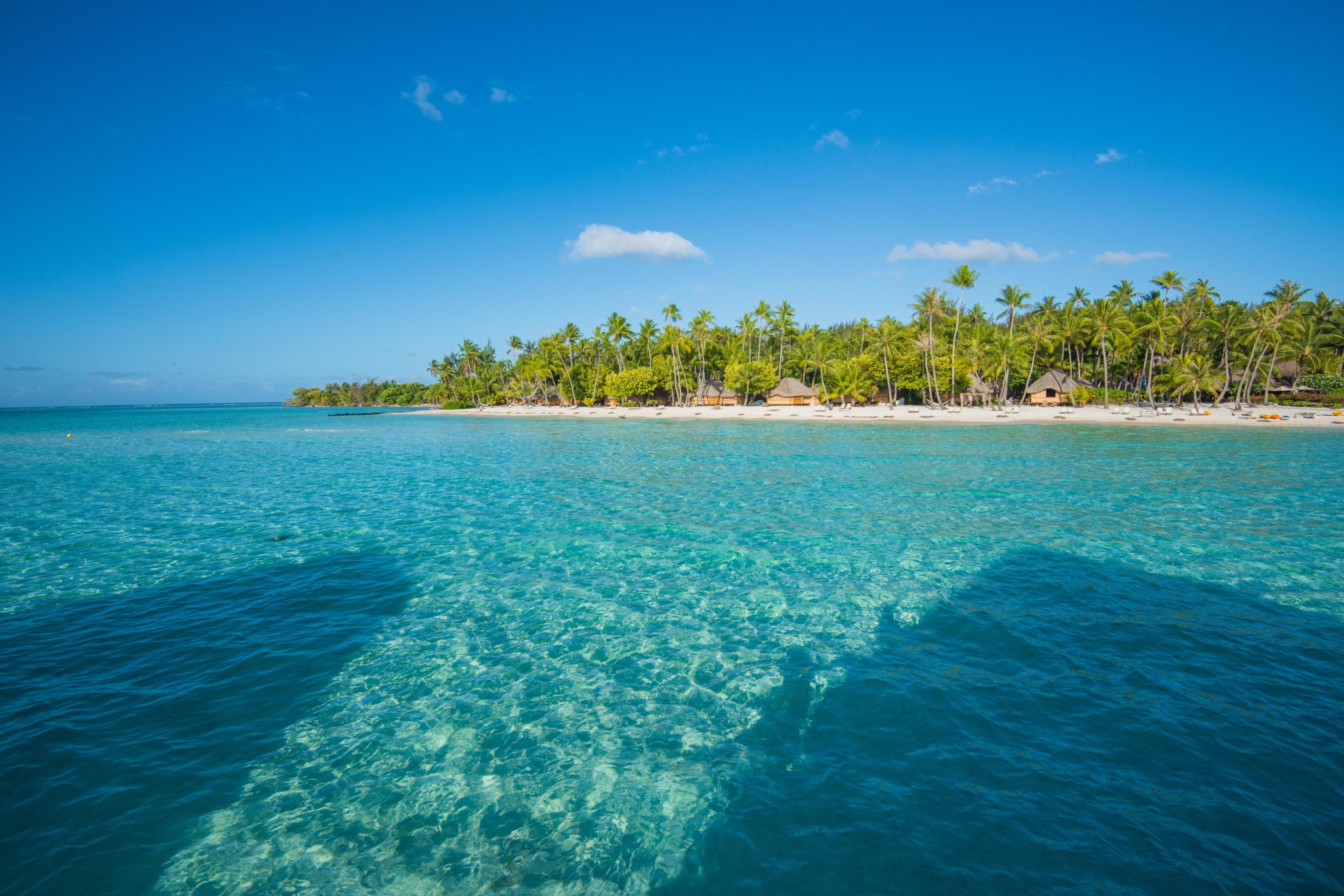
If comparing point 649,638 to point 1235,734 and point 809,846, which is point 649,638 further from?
point 1235,734

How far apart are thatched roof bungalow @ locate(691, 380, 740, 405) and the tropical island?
0.82 feet

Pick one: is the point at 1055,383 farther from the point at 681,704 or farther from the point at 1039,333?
the point at 681,704

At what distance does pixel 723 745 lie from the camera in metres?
6.73

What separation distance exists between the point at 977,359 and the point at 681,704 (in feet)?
250

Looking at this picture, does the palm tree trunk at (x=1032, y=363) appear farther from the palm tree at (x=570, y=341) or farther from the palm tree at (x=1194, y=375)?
the palm tree at (x=570, y=341)

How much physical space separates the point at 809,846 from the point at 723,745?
5.30 ft

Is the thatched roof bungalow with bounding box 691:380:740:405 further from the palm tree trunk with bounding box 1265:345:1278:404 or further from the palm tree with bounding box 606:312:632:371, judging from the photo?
the palm tree trunk with bounding box 1265:345:1278:404

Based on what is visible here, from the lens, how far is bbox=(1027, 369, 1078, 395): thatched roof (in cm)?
7262

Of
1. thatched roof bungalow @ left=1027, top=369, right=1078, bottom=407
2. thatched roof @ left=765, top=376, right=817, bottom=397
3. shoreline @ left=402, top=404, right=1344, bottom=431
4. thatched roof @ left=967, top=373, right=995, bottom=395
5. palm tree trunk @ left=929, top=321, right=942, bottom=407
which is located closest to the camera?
shoreline @ left=402, top=404, right=1344, bottom=431

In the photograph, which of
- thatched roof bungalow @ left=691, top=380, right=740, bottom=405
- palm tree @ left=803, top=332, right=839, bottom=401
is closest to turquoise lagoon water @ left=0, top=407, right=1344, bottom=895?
palm tree @ left=803, top=332, right=839, bottom=401

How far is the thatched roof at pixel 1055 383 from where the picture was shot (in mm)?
72625

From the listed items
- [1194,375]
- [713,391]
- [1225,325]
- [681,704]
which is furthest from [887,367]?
[681,704]

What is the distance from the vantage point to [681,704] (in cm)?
762

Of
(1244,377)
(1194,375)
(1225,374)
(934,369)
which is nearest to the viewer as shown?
(1194,375)
